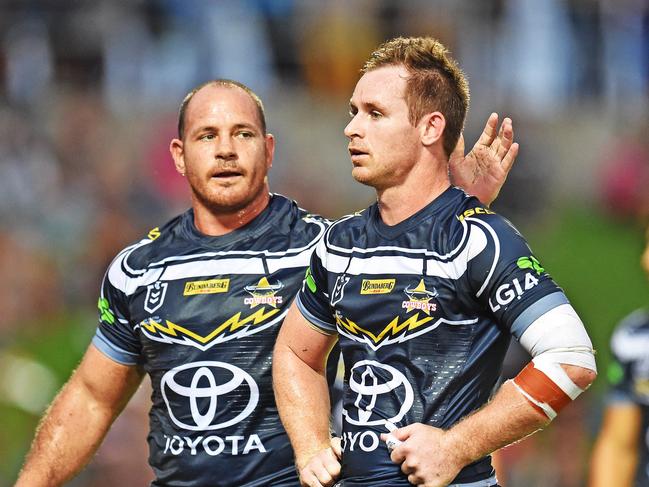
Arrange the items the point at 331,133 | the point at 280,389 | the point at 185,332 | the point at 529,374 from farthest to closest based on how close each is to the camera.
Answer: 1. the point at 331,133
2. the point at 185,332
3. the point at 280,389
4. the point at 529,374

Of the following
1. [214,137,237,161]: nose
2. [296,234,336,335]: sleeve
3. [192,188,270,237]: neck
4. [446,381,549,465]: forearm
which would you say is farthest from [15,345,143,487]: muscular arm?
[446,381,549,465]: forearm

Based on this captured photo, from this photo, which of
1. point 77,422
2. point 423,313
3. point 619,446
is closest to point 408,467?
point 423,313

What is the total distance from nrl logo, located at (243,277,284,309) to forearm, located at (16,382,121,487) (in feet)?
3.50

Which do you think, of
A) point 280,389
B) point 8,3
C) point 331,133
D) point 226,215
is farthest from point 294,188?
point 280,389

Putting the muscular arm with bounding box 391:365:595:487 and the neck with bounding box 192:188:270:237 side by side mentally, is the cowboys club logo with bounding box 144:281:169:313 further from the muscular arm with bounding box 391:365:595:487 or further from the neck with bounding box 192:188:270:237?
the muscular arm with bounding box 391:365:595:487

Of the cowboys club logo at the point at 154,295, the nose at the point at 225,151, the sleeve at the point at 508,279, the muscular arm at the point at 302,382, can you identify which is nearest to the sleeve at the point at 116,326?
the cowboys club logo at the point at 154,295

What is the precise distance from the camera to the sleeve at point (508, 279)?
4.21 metres

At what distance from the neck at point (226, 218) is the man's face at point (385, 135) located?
1.22 meters

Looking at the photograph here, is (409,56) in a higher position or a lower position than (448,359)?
higher

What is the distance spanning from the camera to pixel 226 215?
18.9 ft

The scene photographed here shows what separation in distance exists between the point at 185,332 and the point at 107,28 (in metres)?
9.15

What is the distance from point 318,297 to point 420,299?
1.89 feet

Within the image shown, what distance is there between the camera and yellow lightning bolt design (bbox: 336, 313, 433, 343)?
14.5ft

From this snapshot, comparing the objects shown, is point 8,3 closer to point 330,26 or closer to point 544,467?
point 330,26
